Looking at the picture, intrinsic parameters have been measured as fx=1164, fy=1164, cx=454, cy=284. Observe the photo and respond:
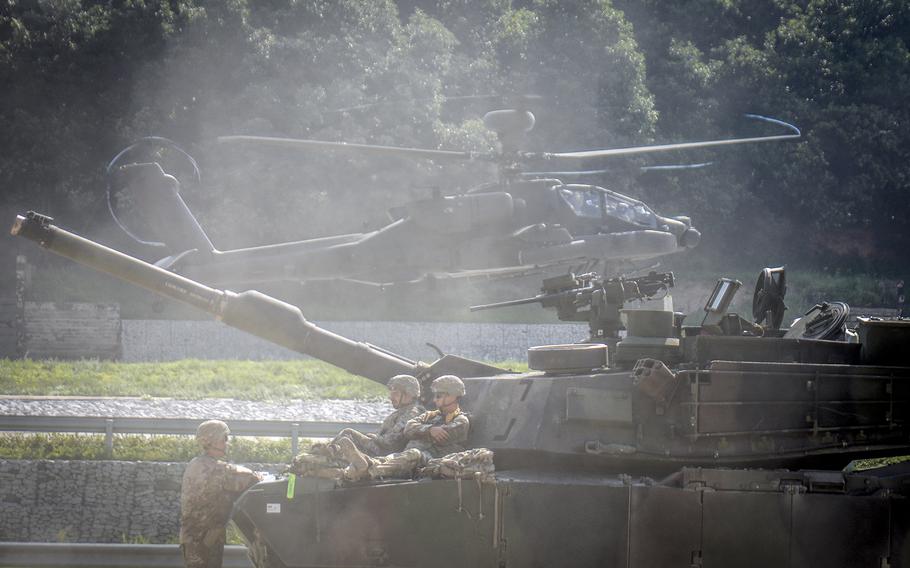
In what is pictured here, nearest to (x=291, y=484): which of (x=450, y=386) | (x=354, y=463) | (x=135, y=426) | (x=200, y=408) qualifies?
(x=354, y=463)

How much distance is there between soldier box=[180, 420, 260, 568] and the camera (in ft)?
29.1

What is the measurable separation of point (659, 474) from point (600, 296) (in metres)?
2.20

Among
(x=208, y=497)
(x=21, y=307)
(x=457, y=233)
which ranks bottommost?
(x=208, y=497)

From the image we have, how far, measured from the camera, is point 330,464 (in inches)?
327

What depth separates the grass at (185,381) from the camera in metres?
21.3

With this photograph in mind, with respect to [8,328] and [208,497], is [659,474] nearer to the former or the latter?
[208,497]

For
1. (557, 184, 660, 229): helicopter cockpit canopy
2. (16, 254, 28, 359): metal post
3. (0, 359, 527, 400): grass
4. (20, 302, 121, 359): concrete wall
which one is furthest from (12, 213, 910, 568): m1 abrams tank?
A: (16, 254, 28, 359): metal post

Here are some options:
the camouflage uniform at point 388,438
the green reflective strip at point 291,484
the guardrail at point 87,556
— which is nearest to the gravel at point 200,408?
the guardrail at point 87,556

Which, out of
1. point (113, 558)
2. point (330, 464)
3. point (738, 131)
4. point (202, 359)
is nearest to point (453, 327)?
point (202, 359)

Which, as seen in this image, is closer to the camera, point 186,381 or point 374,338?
point 186,381

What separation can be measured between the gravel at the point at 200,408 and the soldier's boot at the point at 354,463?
11.0 metres

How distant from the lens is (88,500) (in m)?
15.2

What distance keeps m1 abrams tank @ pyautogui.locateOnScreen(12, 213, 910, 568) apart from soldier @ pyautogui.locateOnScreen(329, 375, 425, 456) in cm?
53

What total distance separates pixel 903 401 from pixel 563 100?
24.7 meters
